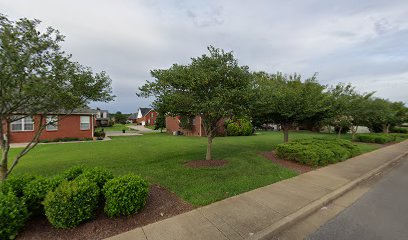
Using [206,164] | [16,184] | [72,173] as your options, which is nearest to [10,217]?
[16,184]

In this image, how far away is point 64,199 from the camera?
333cm

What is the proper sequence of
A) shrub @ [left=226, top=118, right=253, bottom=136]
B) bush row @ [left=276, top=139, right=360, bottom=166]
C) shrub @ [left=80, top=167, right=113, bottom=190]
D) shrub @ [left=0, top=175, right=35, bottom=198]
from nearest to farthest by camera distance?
shrub @ [left=0, top=175, right=35, bottom=198]
shrub @ [left=80, top=167, right=113, bottom=190]
bush row @ [left=276, top=139, right=360, bottom=166]
shrub @ [left=226, top=118, right=253, bottom=136]

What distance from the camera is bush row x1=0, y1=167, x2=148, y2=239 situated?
10.2 feet

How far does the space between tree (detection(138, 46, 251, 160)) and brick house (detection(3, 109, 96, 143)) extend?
12051mm

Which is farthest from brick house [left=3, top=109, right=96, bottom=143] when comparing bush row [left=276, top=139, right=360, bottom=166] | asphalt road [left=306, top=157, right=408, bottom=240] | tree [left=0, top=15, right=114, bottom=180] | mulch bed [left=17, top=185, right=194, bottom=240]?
asphalt road [left=306, top=157, right=408, bottom=240]

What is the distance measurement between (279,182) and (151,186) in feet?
12.2

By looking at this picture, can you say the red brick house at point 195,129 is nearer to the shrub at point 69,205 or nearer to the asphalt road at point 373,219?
the asphalt road at point 373,219

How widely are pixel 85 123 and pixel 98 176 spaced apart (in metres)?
17.6

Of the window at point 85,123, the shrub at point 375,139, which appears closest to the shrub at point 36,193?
the window at point 85,123

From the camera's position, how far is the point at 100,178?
4.22 metres

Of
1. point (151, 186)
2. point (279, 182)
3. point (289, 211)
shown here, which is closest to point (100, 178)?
point (151, 186)

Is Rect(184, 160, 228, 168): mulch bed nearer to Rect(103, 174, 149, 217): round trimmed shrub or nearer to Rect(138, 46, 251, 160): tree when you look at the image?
Rect(138, 46, 251, 160): tree

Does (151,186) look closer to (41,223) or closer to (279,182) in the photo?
(41,223)

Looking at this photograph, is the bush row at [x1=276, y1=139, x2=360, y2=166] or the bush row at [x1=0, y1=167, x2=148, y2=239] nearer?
the bush row at [x1=0, y1=167, x2=148, y2=239]
